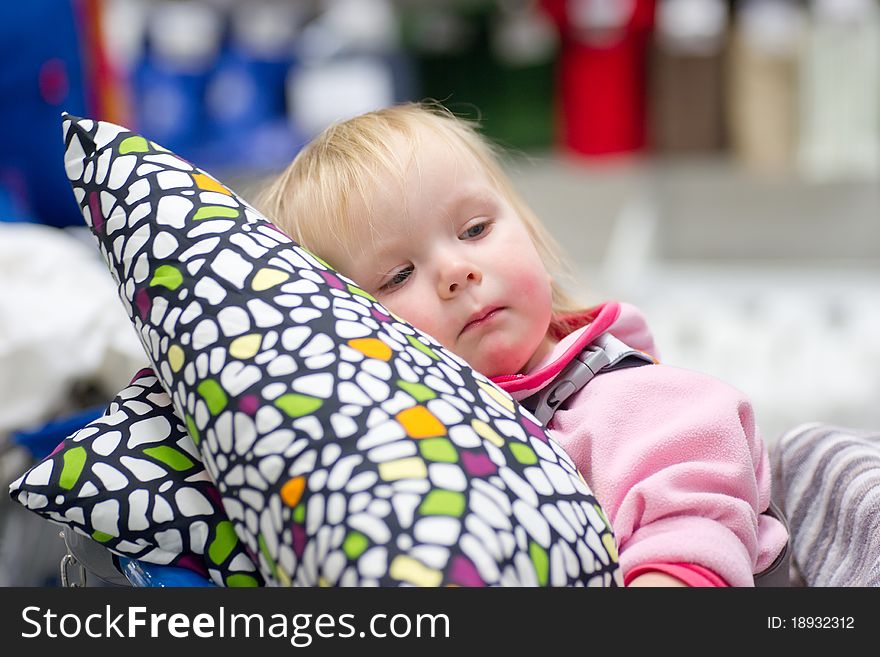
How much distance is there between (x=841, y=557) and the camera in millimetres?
808

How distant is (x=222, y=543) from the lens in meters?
0.70

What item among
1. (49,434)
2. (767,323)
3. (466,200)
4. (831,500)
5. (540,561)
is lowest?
(767,323)

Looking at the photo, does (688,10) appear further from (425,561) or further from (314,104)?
(425,561)

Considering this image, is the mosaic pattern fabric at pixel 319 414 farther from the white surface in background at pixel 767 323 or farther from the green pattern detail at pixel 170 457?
the white surface in background at pixel 767 323

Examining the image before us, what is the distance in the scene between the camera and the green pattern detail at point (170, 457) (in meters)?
0.72

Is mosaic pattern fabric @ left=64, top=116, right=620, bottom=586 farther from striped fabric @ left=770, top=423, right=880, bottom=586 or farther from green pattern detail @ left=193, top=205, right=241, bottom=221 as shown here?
striped fabric @ left=770, top=423, right=880, bottom=586

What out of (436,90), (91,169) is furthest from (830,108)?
(91,169)

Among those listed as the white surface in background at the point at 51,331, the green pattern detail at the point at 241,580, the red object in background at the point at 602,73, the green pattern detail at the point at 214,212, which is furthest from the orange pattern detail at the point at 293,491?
the red object in background at the point at 602,73

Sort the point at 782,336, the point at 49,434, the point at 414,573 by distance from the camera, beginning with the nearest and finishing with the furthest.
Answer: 1. the point at 414,573
2. the point at 49,434
3. the point at 782,336

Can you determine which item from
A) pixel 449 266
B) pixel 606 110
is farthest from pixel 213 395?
pixel 606 110

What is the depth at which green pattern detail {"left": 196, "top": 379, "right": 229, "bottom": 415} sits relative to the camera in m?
0.65

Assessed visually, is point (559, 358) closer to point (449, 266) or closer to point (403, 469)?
point (449, 266)

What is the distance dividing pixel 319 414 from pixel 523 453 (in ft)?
0.43
